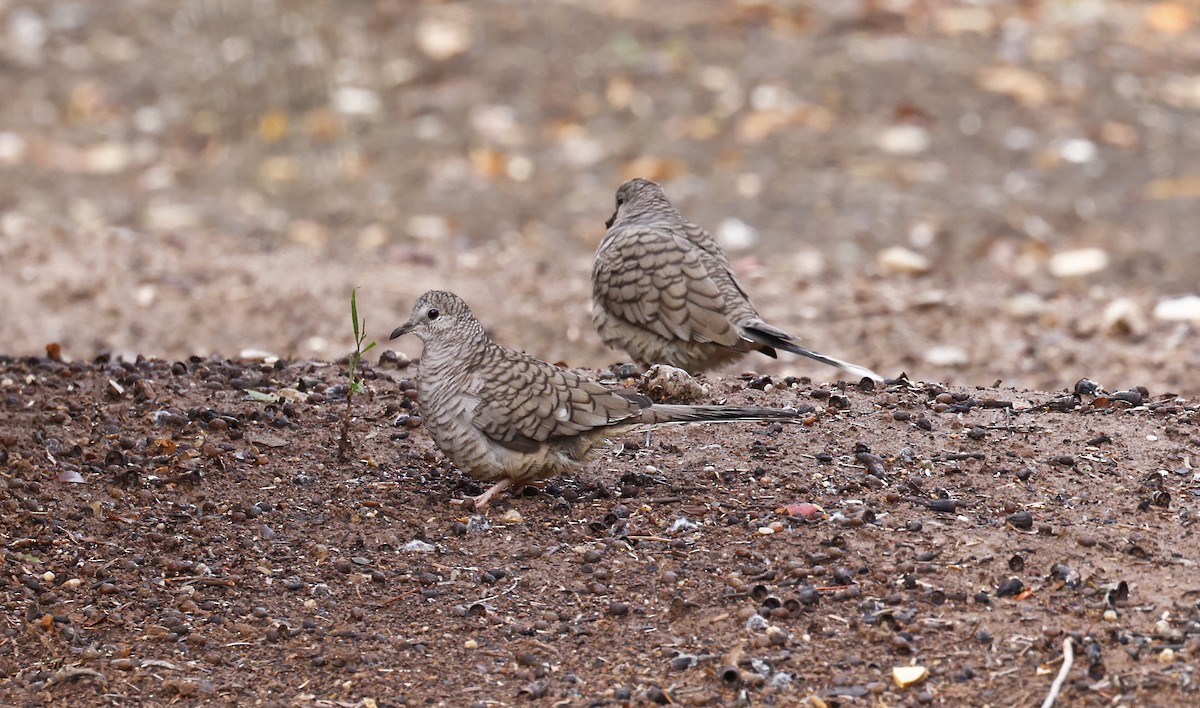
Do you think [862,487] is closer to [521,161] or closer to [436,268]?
[436,268]

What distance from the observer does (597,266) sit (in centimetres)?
624

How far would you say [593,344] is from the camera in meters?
7.94

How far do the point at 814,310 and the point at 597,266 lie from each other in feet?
8.45

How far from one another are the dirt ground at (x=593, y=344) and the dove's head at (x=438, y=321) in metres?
0.53

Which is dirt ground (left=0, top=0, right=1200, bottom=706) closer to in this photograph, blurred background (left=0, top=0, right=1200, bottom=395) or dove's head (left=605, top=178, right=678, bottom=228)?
blurred background (left=0, top=0, right=1200, bottom=395)

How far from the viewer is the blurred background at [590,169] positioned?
8.24 meters

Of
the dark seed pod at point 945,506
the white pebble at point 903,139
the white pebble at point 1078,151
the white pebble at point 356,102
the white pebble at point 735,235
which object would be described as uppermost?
the white pebble at point 356,102

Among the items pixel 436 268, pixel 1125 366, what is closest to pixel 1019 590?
pixel 1125 366

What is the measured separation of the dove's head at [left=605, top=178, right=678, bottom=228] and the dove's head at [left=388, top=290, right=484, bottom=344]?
1.84 meters

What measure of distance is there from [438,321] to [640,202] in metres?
1.98

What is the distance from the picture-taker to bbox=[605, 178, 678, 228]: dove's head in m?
6.52

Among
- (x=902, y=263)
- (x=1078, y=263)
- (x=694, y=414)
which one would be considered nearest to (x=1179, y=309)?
(x=1078, y=263)

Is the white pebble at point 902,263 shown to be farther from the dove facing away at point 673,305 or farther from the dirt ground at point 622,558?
the dirt ground at point 622,558

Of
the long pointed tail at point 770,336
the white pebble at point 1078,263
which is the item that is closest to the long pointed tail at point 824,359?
the long pointed tail at point 770,336
